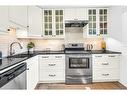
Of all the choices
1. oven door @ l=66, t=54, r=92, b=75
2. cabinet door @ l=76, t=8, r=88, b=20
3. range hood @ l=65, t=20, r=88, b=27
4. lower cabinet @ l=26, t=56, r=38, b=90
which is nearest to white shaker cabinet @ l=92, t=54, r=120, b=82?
oven door @ l=66, t=54, r=92, b=75

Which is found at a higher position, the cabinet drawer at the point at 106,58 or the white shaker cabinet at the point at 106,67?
A: the cabinet drawer at the point at 106,58

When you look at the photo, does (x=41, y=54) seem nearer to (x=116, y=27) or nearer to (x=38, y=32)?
(x=38, y=32)

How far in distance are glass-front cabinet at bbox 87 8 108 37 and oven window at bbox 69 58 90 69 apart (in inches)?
30.7

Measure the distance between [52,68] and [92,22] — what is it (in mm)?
1652

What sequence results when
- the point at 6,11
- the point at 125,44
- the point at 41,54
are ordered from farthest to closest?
1. the point at 41,54
2. the point at 125,44
3. the point at 6,11

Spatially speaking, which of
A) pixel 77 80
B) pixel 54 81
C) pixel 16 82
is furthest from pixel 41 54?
pixel 16 82

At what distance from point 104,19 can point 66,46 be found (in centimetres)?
128

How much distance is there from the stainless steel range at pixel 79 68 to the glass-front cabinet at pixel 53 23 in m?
0.71

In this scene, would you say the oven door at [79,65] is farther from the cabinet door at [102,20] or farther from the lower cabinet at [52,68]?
the cabinet door at [102,20]

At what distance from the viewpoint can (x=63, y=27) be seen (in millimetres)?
4957

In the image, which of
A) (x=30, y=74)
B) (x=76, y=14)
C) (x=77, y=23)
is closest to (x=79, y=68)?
(x=77, y=23)

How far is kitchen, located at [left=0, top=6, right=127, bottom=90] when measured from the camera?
4.51m

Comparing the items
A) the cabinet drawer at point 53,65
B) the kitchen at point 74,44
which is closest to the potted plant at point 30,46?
the kitchen at point 74,44

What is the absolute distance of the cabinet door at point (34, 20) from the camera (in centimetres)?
485
